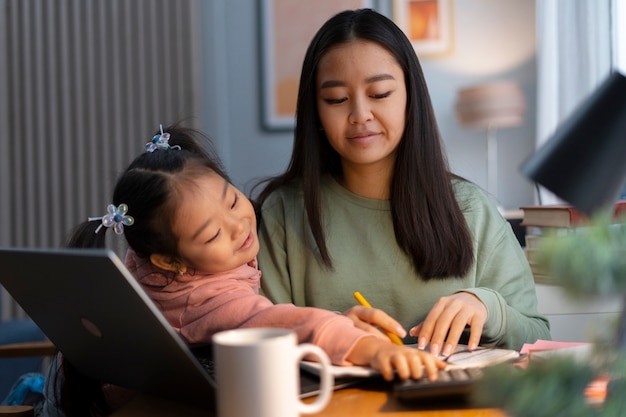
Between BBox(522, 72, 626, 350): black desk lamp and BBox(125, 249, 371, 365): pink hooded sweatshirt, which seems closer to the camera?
BBox(522, 72, 626, 350): black desk lamp

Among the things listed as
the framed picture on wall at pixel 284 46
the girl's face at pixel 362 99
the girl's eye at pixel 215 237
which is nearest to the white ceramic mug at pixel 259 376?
the girl's eye at pixel 215 237

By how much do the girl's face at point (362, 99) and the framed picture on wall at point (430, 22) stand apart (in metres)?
2.84

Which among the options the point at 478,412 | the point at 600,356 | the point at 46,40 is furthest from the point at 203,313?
the point at 46,40

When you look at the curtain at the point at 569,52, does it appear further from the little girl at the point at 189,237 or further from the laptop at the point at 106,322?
the laptop at the point at 106,322

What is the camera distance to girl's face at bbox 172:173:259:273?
101 centimetres

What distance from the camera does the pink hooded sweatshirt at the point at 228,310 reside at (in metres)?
0.85

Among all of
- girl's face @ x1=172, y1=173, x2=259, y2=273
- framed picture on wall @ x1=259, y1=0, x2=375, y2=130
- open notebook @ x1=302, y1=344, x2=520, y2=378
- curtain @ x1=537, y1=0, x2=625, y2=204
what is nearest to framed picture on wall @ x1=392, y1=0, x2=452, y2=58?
framed picture on wall @ x1=259, y1=0, x2=375, y2=130

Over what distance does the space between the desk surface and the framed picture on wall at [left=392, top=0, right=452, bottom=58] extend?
11.1ft

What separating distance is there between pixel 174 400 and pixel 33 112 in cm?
338

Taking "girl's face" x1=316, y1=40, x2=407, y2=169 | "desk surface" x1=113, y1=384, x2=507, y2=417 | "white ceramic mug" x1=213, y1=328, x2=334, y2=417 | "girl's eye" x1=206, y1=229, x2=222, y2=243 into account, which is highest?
"girl's face" x1=316, y1=40, x2=407, y2=169

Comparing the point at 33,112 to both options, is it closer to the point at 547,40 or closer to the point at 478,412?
the point at 547,40

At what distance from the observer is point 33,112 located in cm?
391

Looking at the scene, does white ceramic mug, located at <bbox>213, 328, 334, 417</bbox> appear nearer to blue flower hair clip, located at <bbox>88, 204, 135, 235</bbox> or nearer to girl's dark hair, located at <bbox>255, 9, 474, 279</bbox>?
blue flower hair clip, located at <bbox>88, 204, 135, 235</bbox>

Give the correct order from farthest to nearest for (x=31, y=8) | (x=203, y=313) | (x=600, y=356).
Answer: (x=31, y=8) → (x=203, y=313) → (x=600, y=356)
